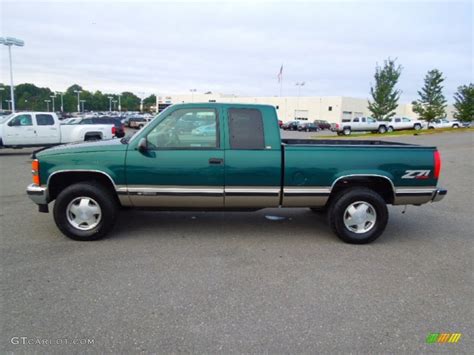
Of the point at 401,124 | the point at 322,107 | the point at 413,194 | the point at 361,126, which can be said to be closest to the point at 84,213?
the point at 413,194

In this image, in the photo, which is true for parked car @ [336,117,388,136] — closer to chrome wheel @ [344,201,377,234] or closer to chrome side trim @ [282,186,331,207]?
chrome wheel @ [344,201,377,234]

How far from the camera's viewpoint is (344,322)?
292cm

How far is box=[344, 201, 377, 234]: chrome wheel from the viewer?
4.71 metres

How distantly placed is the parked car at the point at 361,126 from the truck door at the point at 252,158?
1236 inches

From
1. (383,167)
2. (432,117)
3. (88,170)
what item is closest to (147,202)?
(88,170)

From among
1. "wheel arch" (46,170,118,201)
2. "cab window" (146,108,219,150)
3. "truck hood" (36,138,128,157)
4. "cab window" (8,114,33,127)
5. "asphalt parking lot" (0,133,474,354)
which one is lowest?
"asphalt parking lot" (0,133,474,354)

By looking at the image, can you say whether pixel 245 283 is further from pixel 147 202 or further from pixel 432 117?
pixel 432 117

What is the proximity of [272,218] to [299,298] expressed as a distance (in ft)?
8.65

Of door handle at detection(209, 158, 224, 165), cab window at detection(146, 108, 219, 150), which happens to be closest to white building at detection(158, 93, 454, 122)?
cab window at detection(146, 108, 219, 150)

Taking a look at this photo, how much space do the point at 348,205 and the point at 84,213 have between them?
3599 millimetres

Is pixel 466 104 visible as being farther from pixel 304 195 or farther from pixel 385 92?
pixel 304 195

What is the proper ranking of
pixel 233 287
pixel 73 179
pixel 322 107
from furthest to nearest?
pixel 322 107
pixel 73 179
pixel 233 287

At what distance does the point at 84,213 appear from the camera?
180 inches

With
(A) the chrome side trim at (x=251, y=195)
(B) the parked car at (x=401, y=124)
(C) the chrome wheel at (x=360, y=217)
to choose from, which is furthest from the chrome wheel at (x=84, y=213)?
(B) the parked car at (x=401, y=124)
